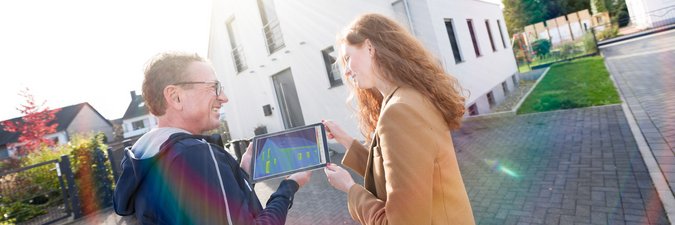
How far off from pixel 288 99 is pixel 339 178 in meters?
10.3

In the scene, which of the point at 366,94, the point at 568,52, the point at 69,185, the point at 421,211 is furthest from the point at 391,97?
the point at 568,52

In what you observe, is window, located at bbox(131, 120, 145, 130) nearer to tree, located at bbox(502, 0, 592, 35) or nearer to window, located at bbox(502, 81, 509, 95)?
window, located at bbox(502, 81, 509, 95)

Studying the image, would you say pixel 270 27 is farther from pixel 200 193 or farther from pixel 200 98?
pixel 200 193

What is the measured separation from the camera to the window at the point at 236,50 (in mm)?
13801

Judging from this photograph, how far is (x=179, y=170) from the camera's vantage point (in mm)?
1279

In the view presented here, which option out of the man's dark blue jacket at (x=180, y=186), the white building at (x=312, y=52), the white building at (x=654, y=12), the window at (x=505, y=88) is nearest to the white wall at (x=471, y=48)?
the white building at (x=312, y=52)

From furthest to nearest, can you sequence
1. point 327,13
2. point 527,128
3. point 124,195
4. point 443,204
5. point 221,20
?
point 221,20
point 327,13
point 527,128
point 443,204
point 124,195

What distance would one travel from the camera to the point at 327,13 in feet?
Answer: 29.4

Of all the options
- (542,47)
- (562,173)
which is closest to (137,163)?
(562,173)

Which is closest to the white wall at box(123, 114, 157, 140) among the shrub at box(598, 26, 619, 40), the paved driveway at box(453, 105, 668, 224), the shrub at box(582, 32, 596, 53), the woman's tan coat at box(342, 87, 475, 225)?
the paved driveway at box(453, 105, 668, 224)

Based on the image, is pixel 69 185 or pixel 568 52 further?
pixel 568 52

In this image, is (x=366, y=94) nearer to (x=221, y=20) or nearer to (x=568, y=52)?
(x=221, y=20)

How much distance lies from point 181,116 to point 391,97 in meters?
1.07

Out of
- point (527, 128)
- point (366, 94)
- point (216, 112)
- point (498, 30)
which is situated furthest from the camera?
point (498, 30)
